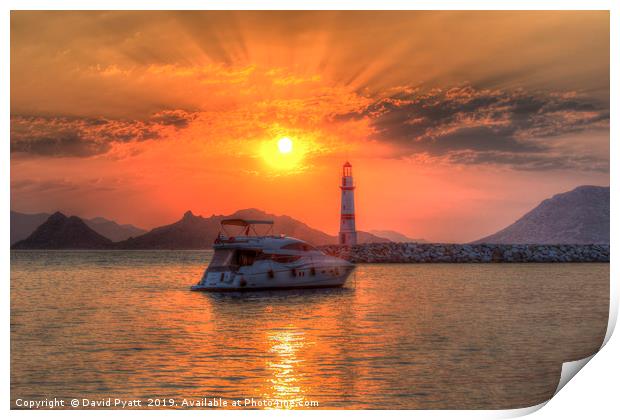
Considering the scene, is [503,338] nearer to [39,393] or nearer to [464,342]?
[464,342]

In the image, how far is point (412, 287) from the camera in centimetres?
3869

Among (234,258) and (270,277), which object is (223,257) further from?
(270,277)

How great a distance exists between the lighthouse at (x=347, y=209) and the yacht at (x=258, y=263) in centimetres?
2583

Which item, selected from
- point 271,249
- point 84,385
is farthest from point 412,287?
point 84,385

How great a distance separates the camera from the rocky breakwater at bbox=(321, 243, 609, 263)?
7238 centimetres

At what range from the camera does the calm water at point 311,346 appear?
13734 millimetres

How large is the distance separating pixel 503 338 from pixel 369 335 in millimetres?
3798

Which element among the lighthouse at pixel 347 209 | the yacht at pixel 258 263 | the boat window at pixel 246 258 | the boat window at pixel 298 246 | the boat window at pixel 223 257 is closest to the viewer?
the yacht at pixel 258 263

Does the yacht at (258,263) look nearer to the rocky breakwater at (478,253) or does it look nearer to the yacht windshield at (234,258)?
the yacht windshield at (234,258)

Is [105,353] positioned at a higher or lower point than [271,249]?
lower

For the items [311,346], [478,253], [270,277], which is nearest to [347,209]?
[478,253]

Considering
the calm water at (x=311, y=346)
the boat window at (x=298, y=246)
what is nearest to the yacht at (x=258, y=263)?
the boat window at (x=298, y=246)

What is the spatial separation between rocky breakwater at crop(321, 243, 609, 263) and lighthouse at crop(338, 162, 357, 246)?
1170cm

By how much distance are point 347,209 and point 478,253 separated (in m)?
21.7
